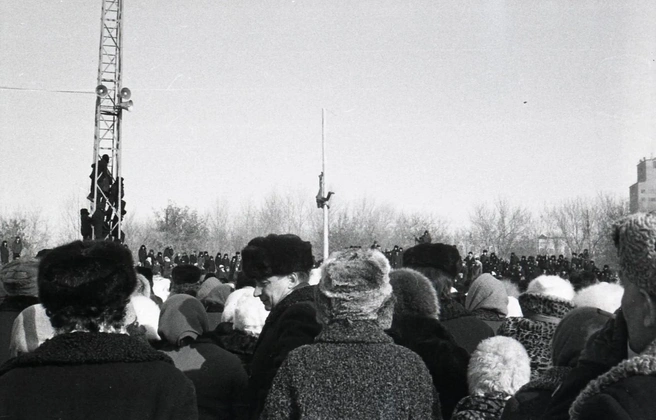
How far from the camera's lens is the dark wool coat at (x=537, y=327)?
4.01m

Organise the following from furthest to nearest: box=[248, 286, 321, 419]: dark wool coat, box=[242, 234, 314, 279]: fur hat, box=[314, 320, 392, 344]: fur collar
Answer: box=[242, 234, 314, 279]: fur hat
box=[248, 286, 321, 419]: dark wool coat
box=[314, 320, 392, 344]: fur collar

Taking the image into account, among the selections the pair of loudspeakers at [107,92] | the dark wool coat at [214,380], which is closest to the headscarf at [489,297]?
the dark wool coat at [214,380]

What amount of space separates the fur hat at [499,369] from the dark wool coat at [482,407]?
32mm

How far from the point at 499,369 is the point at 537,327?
0.90 m

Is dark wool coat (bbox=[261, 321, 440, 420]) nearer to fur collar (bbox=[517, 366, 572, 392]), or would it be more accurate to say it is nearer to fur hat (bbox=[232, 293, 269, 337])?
fur collar (bbox=[517, 366, 572, 392])

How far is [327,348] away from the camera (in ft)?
9.93

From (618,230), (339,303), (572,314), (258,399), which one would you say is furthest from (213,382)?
(618,230)

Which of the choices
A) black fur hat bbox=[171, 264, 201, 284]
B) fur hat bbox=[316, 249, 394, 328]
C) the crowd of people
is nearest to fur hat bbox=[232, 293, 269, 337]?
the crowd of people

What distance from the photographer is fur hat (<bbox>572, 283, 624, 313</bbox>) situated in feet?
13.4

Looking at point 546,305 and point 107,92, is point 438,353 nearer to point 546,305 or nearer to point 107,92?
point 546,305

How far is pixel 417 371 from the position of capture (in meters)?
3.04

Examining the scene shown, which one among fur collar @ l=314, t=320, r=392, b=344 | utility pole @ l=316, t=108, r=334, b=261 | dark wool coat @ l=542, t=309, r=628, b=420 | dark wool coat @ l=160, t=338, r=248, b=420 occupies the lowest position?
dark wool coat @ l=160, t=338, r=248, b=420

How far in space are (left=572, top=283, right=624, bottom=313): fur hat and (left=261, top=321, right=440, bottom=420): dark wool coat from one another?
1497 millimetres

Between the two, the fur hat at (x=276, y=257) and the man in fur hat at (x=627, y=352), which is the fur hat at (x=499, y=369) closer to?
the man in fur hat at (x=627, y=352)
